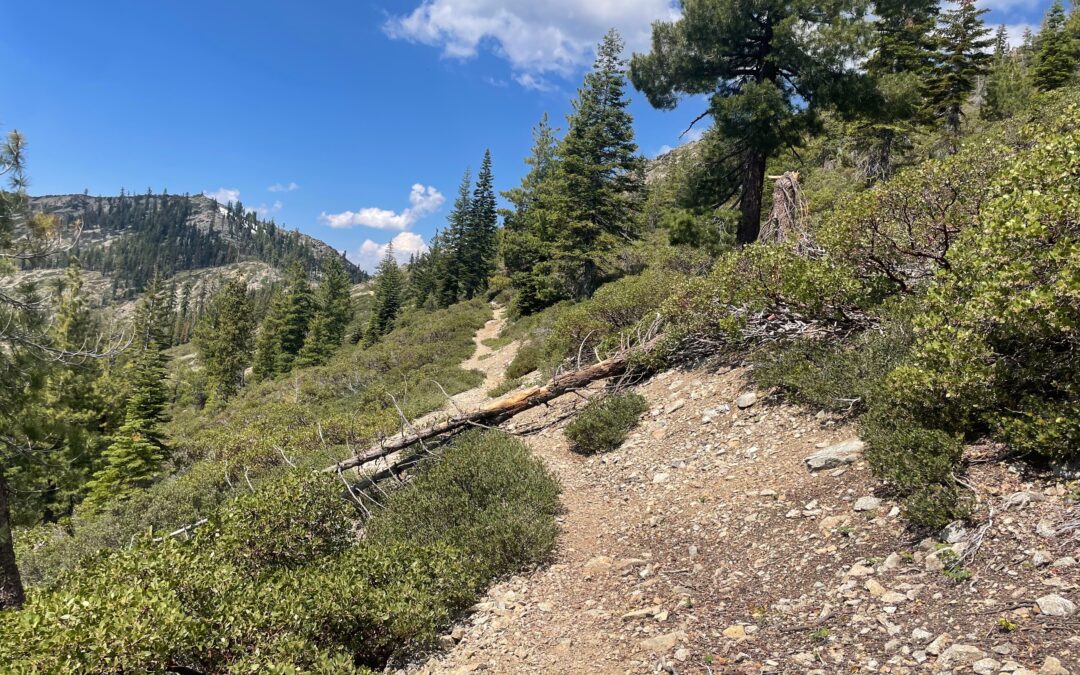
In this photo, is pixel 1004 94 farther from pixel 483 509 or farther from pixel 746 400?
pixel 483 509

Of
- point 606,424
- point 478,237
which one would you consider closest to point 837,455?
point 606,424

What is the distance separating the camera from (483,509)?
708 cm

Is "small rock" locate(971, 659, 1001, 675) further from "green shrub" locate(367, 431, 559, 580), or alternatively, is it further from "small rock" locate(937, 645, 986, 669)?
"green shrub" locate(367, 431, 559, 580)

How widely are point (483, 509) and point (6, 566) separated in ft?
29.7

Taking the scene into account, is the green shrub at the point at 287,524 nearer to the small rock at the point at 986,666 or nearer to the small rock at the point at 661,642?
the small rock at the point at 661,642

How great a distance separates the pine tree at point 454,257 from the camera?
5275 cm

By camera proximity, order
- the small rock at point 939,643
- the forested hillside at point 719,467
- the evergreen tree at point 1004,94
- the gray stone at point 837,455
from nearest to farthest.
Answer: the small rock at point 939,643 < the forested hillside at point 719,467 < the gray stone at point 837,455 < the evergreen tree at point 1004,94

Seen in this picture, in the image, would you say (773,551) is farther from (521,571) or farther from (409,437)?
(409,437)

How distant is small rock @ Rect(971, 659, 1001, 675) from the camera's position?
2880mm

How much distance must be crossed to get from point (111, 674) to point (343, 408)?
17383mm

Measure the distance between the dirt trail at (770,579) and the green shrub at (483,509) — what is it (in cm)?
31

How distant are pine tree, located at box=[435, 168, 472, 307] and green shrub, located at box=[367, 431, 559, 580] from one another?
147ft

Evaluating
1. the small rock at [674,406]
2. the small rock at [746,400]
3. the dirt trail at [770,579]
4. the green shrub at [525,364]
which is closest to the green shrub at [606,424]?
the small rock at [674,406]

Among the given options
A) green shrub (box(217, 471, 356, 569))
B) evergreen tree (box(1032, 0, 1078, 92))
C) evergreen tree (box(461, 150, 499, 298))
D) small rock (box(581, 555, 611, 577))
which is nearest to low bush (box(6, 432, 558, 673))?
green shrub (box(217, 471, 356, 569))
